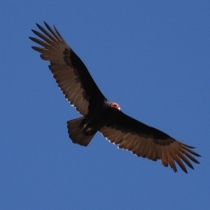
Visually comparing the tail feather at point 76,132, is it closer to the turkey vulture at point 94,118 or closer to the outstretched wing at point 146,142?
the turkey vulture at point 94,118

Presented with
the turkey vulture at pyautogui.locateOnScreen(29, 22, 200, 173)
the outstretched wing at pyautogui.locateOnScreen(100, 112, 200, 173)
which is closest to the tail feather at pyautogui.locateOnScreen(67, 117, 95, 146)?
the turkey vulture at pyautogui.locateOnScreen(29, 22, 200, 173)

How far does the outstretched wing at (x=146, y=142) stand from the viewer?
653 inches

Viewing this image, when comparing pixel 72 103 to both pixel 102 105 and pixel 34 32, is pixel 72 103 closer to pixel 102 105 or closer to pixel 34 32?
pixel 102 105

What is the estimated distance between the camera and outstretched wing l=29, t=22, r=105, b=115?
→ 15914mm

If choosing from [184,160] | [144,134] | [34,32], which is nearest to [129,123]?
[144,134]

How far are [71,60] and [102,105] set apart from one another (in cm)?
123

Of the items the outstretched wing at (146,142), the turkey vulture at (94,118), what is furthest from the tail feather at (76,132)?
the outstretched wing at (146,142)

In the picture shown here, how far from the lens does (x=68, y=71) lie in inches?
631

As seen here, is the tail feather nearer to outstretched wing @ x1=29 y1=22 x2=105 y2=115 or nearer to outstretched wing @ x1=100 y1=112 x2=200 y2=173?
outstretched wing @ x1=29 y1=22 x2=105 y2=115

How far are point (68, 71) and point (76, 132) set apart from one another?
1.39 metres

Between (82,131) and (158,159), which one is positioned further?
(158,159)

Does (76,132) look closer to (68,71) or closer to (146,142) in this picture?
(68,71)

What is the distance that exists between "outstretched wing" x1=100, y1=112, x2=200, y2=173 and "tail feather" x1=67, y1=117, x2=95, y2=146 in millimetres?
992

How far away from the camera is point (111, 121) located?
16438 millimetres
